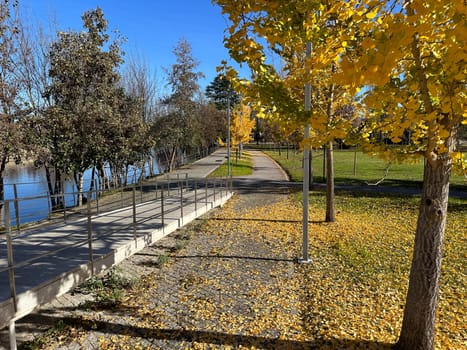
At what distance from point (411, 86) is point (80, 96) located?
532 inches

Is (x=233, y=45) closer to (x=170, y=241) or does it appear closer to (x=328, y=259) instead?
(x=328, y=259)

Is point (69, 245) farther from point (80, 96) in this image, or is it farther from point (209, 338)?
point (80, 96)

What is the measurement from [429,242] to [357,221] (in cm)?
685

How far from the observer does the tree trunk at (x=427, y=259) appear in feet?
10.3

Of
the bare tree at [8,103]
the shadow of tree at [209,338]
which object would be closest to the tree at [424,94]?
the shadow of tree at [209,338]

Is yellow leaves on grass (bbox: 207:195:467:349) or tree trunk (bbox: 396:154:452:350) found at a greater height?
tree trunk (bbox: 396:154:452:350)

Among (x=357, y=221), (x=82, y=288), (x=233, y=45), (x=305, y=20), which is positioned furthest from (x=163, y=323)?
(x=357, y=221)

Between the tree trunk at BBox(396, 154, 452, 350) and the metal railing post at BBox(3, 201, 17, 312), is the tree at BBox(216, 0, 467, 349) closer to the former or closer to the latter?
the tree trunk at BBox(396, 154, 452, 350)

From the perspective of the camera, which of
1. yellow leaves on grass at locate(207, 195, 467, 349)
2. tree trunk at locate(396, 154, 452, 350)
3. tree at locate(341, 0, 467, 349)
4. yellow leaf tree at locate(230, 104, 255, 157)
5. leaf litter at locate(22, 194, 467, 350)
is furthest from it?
yellow leaf tree at locate(230, 104, 255, 157)

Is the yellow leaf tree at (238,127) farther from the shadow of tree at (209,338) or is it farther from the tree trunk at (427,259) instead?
the tree trunk at (427,259)

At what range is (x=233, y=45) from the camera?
3.85m

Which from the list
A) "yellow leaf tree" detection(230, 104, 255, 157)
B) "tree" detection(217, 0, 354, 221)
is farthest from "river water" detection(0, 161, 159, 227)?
"yellow leaf tree" detection(230, 104, 255, 157)

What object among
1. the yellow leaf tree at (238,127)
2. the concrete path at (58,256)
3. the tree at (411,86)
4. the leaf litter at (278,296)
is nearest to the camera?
the tree at (411,86)

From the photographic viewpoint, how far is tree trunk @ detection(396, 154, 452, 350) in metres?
3.14
